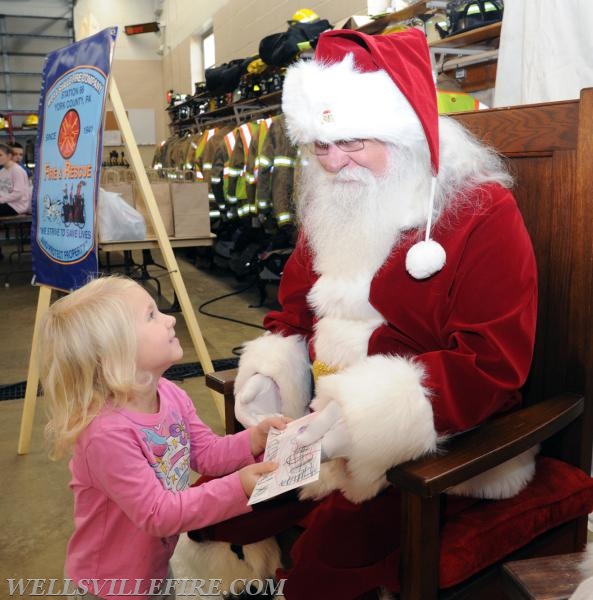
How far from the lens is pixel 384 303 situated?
135 cm

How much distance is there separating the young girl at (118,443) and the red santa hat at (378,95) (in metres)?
0.53

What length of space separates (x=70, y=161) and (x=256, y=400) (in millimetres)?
1355

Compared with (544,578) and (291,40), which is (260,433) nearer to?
(544,578)

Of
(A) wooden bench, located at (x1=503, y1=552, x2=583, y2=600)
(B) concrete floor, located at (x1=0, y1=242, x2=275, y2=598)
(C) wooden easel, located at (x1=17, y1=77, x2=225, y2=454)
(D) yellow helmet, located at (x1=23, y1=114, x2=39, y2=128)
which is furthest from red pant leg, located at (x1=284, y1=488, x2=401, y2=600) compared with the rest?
(D) yellow helmet, located at (x1=23, y1=114, x2=39, y2=128)

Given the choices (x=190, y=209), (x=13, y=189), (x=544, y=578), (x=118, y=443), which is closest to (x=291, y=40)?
(x=190, y=209)

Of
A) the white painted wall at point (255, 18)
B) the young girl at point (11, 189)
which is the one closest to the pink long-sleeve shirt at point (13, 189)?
the young girl at point (11, 189)

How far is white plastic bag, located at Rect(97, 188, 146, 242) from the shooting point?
3.69 m

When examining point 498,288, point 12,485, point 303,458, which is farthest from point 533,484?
point 12,485

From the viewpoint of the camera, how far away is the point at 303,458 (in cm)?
104

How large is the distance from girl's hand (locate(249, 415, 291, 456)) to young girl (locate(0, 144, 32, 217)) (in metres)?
6.27

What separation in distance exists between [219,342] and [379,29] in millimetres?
2209

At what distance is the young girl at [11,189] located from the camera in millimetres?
6777

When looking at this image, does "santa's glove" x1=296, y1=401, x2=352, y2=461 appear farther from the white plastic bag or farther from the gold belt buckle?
the white plastic bag

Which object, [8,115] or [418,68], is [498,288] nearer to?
[418,68]
